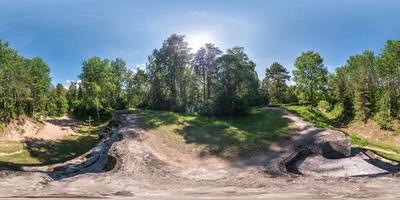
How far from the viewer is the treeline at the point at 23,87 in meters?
57.7

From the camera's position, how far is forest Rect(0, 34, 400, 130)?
58.9 metres

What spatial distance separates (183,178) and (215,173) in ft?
9.51

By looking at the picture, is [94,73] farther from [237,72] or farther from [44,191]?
[44,191]

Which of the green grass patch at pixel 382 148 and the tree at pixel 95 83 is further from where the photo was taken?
the tree at pixel 95 83

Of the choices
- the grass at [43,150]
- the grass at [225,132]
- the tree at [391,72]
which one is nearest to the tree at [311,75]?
the tree at [391,72]

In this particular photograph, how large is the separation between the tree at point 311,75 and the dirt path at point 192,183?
5264 centimetres

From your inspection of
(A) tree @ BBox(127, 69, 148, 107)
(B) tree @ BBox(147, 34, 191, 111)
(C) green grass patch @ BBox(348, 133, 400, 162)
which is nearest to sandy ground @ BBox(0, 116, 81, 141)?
(B) tree @ BBox(147, 34, 191, 111)

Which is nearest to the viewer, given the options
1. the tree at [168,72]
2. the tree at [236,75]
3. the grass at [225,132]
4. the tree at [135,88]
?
the grass at [225,132]

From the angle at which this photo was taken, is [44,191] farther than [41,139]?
No

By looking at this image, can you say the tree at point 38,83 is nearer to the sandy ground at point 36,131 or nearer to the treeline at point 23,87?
the treeline at point 23,87

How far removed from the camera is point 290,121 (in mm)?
47500

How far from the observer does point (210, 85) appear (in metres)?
78.2

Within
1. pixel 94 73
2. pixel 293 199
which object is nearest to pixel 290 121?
pixel 293 199

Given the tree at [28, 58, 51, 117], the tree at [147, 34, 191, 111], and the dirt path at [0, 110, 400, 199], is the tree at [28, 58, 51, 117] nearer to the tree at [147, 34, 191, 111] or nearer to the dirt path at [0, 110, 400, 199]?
the tree at [147, 34, 191, 111]
